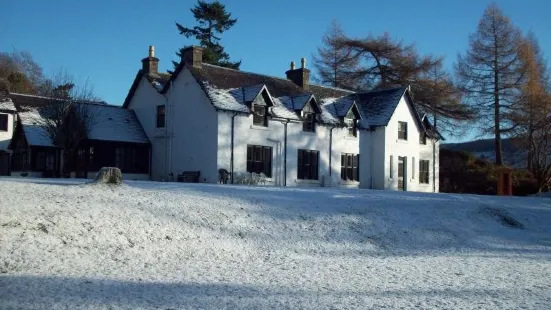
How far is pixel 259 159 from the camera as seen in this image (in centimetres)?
3180

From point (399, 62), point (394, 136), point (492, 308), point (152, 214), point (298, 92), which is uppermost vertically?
point (399, 62)

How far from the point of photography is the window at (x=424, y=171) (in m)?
41.0

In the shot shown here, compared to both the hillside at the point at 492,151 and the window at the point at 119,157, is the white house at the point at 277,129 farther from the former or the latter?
the hillside at the point at 492,151

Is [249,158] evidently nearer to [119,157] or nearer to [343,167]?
[343,167]

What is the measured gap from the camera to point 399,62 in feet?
186

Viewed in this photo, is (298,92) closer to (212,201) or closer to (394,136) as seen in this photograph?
(394,136)

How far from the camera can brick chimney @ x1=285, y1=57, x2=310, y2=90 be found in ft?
127

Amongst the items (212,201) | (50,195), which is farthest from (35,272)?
(212,201)

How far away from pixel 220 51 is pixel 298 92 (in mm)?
25468

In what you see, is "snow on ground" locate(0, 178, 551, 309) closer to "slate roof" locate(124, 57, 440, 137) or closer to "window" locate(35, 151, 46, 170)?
"slate roof" locate(124, 57, 440, 137)

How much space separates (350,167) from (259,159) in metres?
7.92

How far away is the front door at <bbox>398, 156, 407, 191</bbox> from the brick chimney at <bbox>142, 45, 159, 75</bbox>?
18514 millimetres

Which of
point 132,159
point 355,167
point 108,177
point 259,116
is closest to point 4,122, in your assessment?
point 132,159

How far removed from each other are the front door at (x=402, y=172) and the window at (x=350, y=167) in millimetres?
3668
